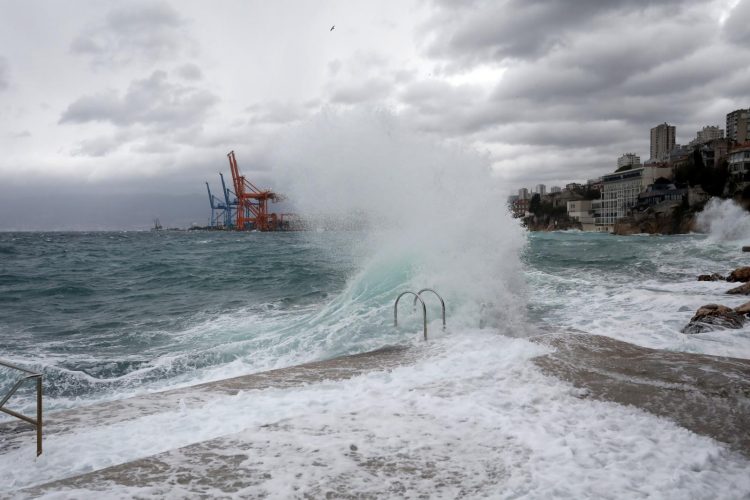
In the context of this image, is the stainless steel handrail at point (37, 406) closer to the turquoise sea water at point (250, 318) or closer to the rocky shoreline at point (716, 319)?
the turquoise sea water at point (250, 318)

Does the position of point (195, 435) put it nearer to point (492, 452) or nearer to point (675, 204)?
point (492, 452)

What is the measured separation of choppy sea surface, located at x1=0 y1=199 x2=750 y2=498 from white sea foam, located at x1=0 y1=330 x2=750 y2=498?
0.02 metres

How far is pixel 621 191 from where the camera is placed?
3561 inches

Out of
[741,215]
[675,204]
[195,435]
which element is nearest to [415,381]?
[195,435]

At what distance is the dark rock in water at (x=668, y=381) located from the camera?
4.06m

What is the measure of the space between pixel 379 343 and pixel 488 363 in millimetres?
2301

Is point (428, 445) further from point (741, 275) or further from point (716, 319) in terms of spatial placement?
point (741, 275)

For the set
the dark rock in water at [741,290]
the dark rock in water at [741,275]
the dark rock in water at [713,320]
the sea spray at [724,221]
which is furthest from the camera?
the sea spray at [724,221]

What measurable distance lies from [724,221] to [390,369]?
6053 cm

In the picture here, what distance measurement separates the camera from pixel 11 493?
10.1 ft

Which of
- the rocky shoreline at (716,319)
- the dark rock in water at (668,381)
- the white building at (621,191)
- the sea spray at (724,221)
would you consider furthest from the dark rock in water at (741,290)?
the white building at (621,191)

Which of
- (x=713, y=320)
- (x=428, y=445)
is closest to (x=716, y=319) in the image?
(x=713, y=320)

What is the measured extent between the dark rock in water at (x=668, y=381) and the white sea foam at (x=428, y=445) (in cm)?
25

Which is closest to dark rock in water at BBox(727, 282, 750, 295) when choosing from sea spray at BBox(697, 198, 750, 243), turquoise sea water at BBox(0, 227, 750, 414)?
turquoise sea water at BBox(0, 227, 750, 414)
